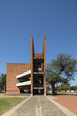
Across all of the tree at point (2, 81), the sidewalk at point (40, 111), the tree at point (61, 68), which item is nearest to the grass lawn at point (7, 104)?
the sidewalk at point (40, 111)

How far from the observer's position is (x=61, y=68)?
1436 inches

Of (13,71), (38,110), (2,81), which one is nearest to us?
(38,110)

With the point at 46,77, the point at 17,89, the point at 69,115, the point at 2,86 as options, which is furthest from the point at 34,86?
the point at 2,86

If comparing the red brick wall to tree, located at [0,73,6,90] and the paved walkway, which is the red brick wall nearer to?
tree, located at [0,73,6,90]

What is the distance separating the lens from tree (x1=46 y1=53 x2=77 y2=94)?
3438cm

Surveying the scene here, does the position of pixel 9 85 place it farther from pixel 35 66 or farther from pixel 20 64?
pixel 35 66

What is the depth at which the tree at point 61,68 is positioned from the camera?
3438 cm

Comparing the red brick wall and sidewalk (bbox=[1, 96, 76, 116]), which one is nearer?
sidewalk (bbox=[1, 96, 76, 116])

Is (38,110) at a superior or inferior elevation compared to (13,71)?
inferior

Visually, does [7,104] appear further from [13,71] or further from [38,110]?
[13,71]

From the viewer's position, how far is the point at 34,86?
38.2 meters

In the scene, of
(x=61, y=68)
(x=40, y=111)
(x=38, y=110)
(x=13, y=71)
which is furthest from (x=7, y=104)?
(x=13, y=71)

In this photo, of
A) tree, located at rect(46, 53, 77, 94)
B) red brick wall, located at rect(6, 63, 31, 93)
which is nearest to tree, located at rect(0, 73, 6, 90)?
red brick wall, located at rect(6, 63, 31, 93)

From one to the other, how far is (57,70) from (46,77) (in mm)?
3998
